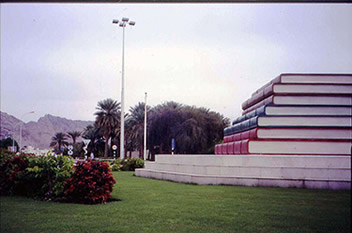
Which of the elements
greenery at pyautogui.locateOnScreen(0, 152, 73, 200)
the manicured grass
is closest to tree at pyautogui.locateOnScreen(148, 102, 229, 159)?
greenery at pyautogui.locateOnScreen(0, 152, 73, 200)

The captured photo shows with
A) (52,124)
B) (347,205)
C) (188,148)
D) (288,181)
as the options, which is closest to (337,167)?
(288,181)

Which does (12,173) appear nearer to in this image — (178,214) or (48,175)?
(48,175)

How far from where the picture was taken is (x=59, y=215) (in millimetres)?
6574

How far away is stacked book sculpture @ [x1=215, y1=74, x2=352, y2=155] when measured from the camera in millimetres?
10281

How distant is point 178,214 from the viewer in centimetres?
630

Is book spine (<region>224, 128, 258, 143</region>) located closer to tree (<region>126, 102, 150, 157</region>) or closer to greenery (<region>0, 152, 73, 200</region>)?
greenery (<region>0, 152, 73, 200</region>)

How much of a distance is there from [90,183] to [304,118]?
20.4 ft

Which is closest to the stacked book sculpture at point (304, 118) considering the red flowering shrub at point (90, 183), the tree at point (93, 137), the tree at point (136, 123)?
the red flowering shrub at point (90, 183)

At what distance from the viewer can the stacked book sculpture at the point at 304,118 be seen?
1028cm

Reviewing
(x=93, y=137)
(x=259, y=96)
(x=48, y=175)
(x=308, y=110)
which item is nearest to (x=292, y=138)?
(x=308, y=110)

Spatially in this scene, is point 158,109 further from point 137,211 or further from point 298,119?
point 137,211

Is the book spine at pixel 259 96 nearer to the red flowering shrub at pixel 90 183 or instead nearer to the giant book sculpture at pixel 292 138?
the giant book sculpture at pixel 292 138

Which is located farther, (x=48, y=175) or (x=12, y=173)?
(x=12, y=173)

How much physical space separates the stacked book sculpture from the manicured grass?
236cm
